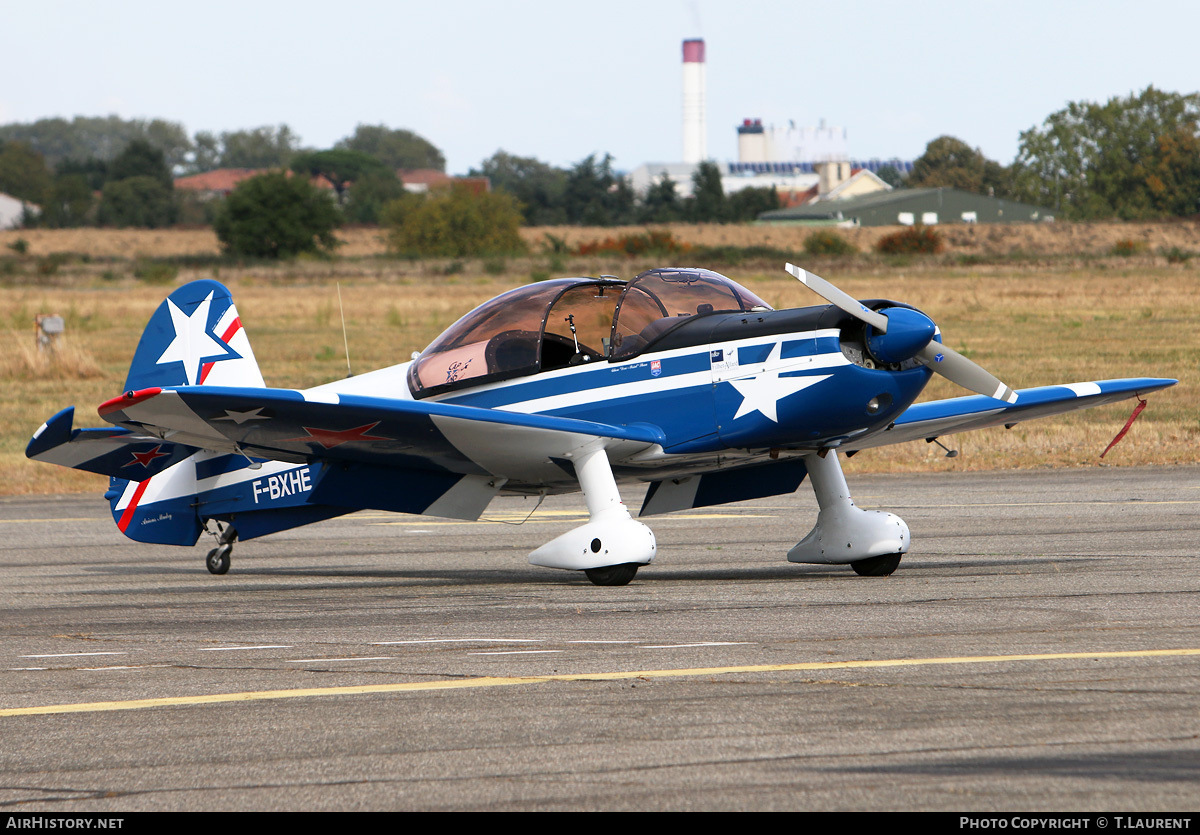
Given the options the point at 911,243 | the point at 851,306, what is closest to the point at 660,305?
the point at 851,306

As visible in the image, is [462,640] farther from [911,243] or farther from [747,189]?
[747,189]

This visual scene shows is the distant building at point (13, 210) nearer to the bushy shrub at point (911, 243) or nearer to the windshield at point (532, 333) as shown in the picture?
the bushy shrub at point (911, 243)

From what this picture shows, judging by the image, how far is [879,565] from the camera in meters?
10.2

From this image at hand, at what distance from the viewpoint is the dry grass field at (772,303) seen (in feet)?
66.6

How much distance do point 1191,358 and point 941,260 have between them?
4711cm

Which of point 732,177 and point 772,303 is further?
point 732,177

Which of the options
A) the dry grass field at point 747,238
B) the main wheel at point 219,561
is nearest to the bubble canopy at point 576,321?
the main wheel at point 219,561

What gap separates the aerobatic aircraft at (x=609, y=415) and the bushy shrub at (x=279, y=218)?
8319 cm

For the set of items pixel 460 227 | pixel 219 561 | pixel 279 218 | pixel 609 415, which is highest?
pixel 279 218

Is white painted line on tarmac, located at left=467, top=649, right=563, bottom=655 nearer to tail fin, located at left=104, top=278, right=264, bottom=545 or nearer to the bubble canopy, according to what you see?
the bubble canopy

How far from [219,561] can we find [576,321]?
4082 mm

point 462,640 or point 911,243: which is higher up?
point 462,640

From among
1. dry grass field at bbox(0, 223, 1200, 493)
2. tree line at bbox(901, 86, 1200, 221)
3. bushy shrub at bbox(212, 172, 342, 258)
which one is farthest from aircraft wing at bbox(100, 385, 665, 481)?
tree line at bbox(901, 86, 1200, 221)

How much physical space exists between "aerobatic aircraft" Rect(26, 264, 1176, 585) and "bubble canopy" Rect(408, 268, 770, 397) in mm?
14
